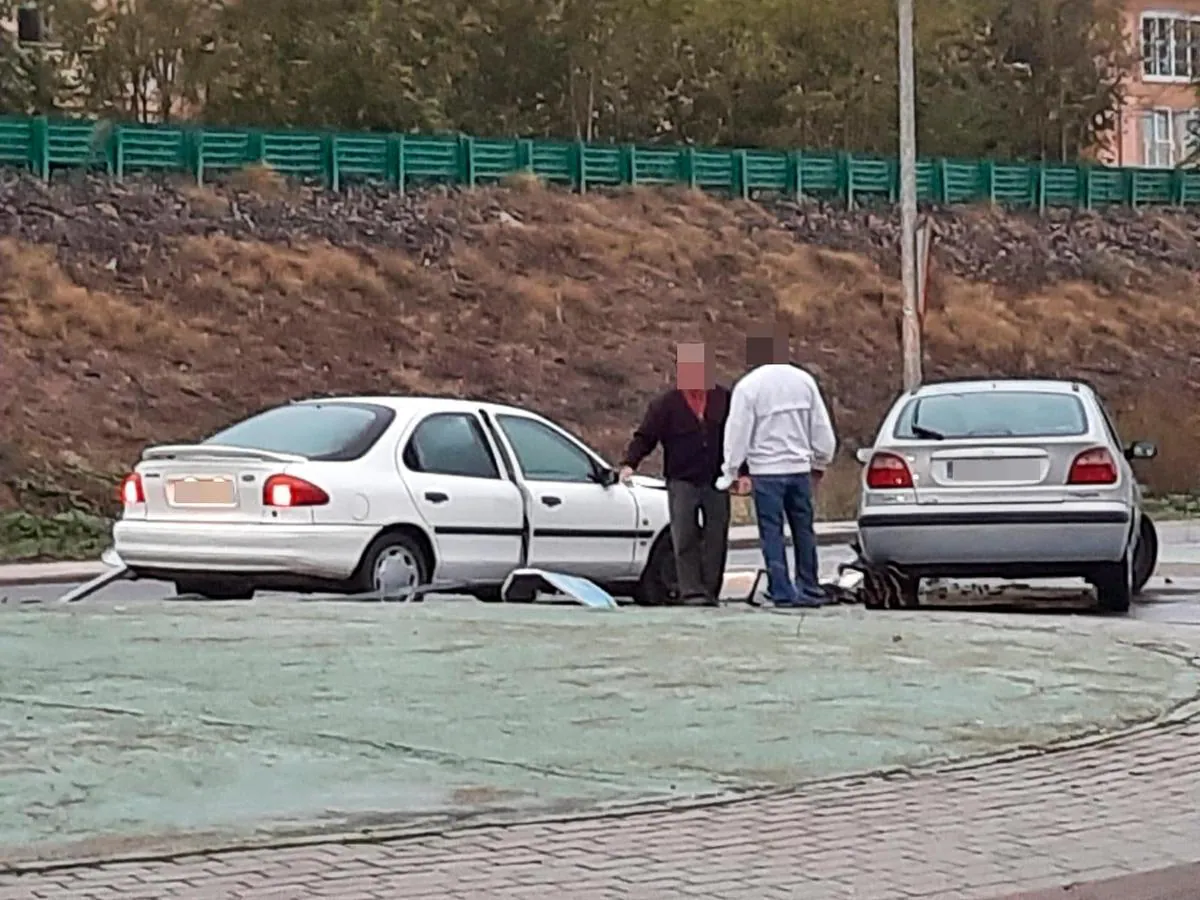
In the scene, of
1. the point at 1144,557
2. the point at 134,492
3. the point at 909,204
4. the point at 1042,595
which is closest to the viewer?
the point at 134,492

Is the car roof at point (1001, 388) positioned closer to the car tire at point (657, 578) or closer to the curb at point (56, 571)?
the car tire at point (657, 578)

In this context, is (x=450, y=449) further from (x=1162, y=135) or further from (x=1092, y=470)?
(x=1162, y=135)

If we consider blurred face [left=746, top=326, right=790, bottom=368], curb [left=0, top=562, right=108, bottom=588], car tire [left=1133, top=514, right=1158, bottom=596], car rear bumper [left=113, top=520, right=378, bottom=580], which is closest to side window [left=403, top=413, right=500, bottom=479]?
car rear bumper [left=113, top=520, right=378, bottom=580]

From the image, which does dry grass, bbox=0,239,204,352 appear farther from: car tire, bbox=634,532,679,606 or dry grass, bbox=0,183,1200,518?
car tire, bbox=634,532,679,606

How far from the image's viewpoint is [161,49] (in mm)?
49750

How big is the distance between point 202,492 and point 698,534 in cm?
311

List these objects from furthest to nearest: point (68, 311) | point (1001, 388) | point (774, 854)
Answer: point (68, 311), point (1001, 388), point (774, 854)

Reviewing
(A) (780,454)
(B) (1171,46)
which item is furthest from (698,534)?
(B) (1171,46)

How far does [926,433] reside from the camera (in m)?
15.5

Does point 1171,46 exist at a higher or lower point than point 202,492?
higher

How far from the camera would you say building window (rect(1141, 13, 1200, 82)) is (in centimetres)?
7288

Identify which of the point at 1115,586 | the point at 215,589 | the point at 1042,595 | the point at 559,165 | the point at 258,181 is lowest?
the point at 1042,595

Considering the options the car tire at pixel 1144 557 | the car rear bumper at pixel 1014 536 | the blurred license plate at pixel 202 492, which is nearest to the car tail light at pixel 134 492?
the blurred license plate at pixel 202 492

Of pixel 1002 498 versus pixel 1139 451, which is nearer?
pixel 1002 498
